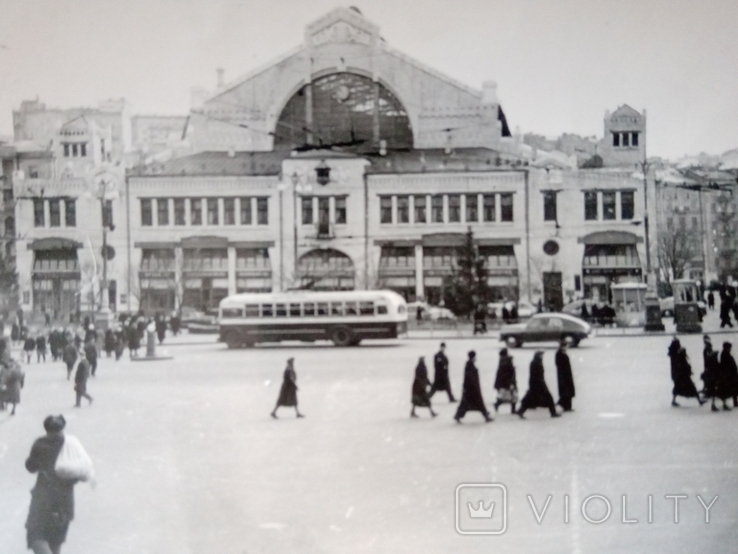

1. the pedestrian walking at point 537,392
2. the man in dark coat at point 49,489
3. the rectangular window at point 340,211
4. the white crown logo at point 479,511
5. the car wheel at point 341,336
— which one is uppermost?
the rectangular window at point 340,211

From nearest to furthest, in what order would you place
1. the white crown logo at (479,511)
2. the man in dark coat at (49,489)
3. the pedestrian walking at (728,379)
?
the man in dark coat at (49,489)
the white crown logo at (479,511)
the pedestrian walking at (728,379)

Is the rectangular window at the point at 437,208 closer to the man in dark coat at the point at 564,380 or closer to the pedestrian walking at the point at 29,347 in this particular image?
the man in dark coat at the point at 564,380

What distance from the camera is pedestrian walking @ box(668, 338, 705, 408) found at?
3656 mm

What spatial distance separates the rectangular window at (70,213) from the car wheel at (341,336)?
1232mm

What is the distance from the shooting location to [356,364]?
3.54 m

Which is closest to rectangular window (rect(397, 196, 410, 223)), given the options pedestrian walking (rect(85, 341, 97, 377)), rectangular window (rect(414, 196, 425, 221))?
rectangular window (rect(414, 196, 425, 221))

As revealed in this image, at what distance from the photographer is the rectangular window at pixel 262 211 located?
3.51 meters

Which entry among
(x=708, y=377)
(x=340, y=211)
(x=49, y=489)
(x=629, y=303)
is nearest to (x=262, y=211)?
(x=340, y=211)

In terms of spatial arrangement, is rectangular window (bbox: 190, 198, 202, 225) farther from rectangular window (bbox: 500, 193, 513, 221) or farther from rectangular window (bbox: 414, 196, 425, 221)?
rectangular window (bbox: 500, 193, 513, 221)

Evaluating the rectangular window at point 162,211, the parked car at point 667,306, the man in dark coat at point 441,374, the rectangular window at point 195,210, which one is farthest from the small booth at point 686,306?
the rectangular window at point 162,211

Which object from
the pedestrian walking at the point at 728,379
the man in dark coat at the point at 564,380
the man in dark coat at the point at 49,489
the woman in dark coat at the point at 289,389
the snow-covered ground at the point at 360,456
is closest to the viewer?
the man in dark coat at the point at 49,489

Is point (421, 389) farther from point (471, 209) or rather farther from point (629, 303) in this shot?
point (629, 303)

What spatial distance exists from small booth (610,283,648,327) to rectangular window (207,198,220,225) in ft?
5.74

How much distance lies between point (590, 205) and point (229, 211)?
1556mm
